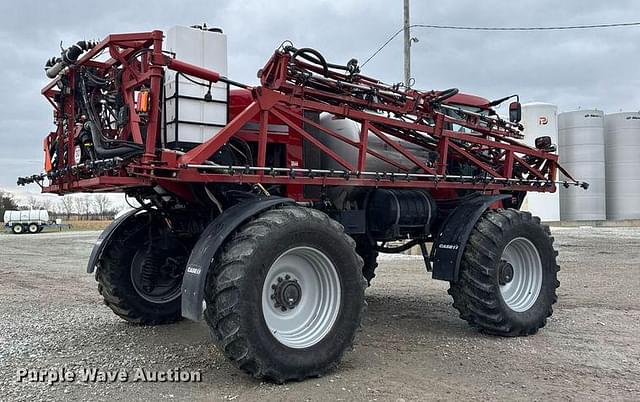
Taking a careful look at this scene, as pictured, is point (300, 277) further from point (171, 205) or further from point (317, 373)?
point (171, 205)

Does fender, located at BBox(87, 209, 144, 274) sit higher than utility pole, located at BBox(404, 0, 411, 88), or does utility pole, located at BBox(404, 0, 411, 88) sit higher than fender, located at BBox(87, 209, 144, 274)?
utility pole, located at BBox(404, 0, 411, 88)

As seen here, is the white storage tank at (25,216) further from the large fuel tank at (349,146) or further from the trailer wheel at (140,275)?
the large fuel tank at (349,146)

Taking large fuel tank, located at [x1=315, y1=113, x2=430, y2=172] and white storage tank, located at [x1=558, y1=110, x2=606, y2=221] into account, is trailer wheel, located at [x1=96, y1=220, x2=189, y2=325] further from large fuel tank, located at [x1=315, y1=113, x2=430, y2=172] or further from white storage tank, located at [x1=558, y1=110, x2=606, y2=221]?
white storage tank, located at [x1=558, y1=110, x2=606, y2=221]

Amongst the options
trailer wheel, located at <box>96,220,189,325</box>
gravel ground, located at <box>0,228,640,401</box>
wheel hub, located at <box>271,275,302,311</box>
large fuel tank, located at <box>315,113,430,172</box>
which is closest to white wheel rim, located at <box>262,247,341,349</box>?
wheel hub, located at <box>271,275,302,311</box>

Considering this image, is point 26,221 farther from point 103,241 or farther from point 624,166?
point 103,241

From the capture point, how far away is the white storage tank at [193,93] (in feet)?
16.9

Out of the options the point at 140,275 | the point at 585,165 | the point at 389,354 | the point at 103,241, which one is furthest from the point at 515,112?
the point at 585,165

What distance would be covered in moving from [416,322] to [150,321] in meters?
3.09

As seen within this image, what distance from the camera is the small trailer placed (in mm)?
44938

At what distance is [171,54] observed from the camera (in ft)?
17.0

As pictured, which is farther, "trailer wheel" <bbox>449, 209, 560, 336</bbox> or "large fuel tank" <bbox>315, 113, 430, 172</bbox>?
"large fuel tank" <bbox>315, 113, 430, 172</bbox>

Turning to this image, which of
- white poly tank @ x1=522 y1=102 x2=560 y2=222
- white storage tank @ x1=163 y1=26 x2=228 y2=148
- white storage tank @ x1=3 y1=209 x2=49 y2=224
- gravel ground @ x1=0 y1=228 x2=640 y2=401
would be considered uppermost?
white poly tank @ x1=522 y1=102 x2=560 y2=222

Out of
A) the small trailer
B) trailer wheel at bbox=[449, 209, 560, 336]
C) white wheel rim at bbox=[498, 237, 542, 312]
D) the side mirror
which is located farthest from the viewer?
the small trailer

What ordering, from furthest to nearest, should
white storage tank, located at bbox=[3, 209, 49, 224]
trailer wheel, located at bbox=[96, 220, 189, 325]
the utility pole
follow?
white storage tank, located at bbox=[3, 209, 49, 224] < the utility pole < trailer wheel, located at bbox=[96, 220, 189, 325]
